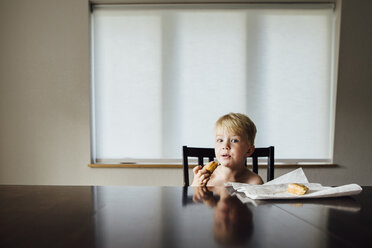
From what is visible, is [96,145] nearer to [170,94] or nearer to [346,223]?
[170,94]

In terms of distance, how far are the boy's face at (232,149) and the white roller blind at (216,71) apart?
4.25ft

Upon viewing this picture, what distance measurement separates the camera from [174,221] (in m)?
0.46

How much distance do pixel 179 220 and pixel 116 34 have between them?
2.48 m

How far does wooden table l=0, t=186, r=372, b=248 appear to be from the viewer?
0.36 metres

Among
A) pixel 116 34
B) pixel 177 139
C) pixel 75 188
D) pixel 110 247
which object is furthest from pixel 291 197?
pixel 116 34

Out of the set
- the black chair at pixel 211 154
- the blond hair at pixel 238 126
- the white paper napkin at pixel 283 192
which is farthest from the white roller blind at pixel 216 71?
the white paper napkin at pixel 283 192

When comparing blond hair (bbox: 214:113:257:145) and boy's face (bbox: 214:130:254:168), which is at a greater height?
blond hair (bbox: 214:113:257:145)

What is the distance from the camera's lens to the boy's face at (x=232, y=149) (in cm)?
126

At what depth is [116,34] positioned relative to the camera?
260 centimetres

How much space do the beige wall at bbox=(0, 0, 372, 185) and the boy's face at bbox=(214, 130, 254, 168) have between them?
1337mm

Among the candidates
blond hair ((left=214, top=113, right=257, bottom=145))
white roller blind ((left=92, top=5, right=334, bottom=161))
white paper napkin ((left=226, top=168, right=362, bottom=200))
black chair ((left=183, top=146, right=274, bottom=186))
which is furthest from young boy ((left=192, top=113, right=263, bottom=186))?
white roller blind ((left=92, top=5, right=334, bottom=161))

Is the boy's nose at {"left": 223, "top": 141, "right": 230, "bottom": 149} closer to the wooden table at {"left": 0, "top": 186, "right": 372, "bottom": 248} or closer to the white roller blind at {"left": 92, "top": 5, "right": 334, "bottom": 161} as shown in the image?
the wooden table at {"left": 0, "top": 186, "right": 372, "bottom": 248}

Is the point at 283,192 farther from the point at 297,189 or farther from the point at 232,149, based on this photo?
the point at 232,149

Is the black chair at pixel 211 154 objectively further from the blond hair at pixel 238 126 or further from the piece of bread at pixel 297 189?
the piece of bread at pixel 297 189
